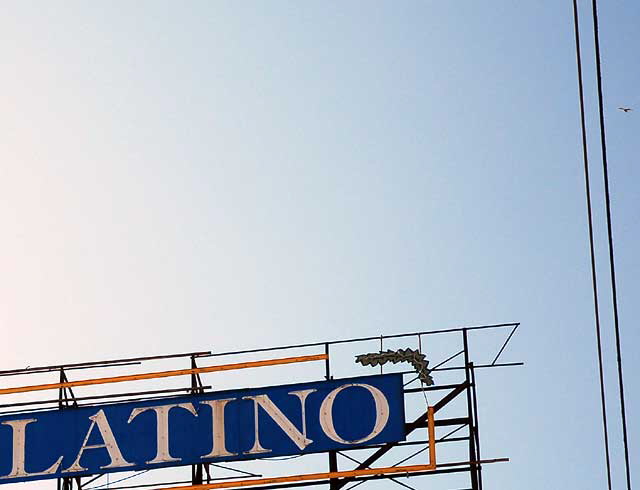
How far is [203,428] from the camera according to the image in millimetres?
24484

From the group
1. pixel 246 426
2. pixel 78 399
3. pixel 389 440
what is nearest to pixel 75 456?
pixel 78 399

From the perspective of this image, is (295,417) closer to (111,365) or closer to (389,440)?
(389,440)

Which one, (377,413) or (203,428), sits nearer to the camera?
(377,413)

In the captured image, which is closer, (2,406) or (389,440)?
(389,440)

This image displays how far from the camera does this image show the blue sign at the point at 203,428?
2397 centimetres

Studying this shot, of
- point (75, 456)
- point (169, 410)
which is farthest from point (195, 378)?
point (75, 456)

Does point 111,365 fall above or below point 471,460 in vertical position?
above

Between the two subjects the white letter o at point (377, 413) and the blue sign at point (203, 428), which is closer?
the white letter o at point (377, 413)

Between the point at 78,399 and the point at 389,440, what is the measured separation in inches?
212

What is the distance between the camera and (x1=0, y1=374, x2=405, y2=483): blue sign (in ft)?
78.6

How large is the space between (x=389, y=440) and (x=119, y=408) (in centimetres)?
459

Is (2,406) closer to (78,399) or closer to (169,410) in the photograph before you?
(78,399)

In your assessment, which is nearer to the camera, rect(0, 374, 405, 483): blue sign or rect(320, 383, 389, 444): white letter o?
rect(320, 383, 389, 444): white letter o

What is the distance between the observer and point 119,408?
24906 mm
